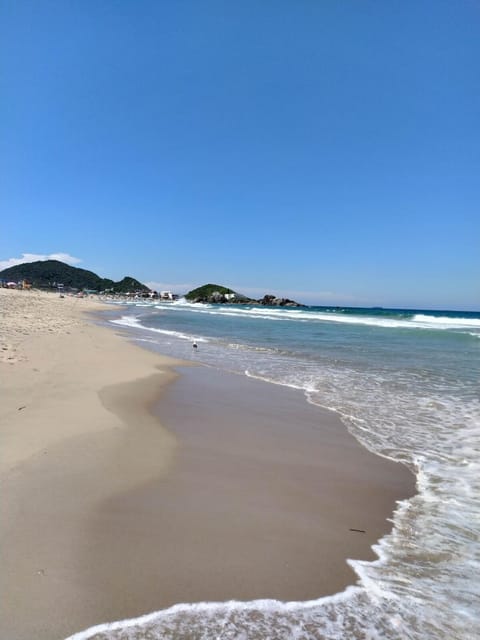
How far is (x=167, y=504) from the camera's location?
11.0ft

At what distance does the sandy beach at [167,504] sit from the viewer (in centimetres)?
230

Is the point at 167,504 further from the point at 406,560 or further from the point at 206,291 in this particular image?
the point at 206,291

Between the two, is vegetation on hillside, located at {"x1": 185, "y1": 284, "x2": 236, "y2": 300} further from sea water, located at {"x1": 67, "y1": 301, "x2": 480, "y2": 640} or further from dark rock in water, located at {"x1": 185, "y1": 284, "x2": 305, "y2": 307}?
sea water, located at {"x1": 67, "y1": 301, "x2": 480, "y2": 640}

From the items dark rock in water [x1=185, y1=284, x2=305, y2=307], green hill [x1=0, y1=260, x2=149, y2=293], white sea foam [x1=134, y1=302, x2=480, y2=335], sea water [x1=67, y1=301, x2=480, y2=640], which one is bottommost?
sea water [x1=67, y1=301, x2=480, y2=640]

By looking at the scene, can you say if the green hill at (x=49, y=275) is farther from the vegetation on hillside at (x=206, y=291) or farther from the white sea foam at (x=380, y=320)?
the white sea foam at (x=380, y=320)

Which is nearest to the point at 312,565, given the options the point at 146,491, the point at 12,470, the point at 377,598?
the point at 377,598

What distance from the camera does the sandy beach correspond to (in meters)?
2.30

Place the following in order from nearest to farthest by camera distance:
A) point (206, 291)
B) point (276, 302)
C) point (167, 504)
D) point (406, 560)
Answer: point (406, 560) < point (167, 504) < point (276, 302) < point (206, 291)

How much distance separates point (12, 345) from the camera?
1029 cm

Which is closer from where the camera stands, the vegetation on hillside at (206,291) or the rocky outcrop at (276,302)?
the rocky outcrop at (276,302)

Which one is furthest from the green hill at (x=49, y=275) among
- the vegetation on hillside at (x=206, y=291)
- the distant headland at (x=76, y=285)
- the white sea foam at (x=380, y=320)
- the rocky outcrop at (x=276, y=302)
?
the white sea foam at (x=380, y=320)

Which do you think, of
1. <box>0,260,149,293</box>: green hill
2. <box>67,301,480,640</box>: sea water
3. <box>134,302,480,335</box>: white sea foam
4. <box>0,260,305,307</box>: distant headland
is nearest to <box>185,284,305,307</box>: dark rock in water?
<box>0,260,305,307</box>: distant headland

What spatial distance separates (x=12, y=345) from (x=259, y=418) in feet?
26.1

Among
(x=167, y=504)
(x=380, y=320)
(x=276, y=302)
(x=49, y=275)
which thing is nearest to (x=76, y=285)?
(x=49, y=275)
